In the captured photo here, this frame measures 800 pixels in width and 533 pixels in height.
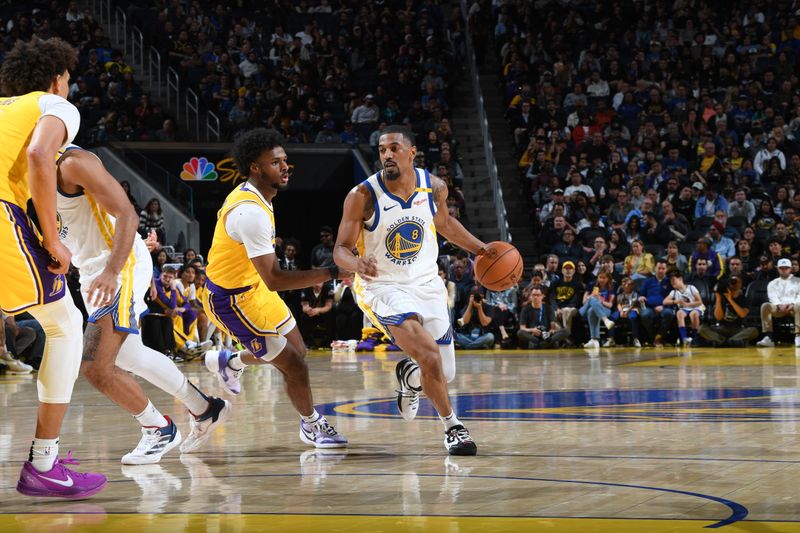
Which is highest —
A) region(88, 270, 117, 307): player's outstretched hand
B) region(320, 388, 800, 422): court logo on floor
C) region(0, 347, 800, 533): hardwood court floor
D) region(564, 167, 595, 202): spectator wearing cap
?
region(564, 167, 595, 202): spectator wearing cap

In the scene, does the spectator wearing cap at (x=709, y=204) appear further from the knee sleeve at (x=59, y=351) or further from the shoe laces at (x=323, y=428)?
the knee sleeve at (x=59, y=351)

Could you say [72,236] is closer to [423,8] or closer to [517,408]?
[517,408]

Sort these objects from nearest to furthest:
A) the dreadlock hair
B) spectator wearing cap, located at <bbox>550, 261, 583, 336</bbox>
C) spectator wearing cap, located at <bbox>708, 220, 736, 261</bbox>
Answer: the dreadlock hair
spectator wearing cap, located at <bbox>550, 261, 583, 336</bbox>
spectator wearing cap, located at <bbox>708, 220, 736, 261</bbox>

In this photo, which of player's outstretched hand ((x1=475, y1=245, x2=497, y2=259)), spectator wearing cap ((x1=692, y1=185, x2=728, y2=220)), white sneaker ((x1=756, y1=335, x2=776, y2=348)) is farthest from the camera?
spectator wearing cap ((x1=692, y1=185, x2=728, y2=220))

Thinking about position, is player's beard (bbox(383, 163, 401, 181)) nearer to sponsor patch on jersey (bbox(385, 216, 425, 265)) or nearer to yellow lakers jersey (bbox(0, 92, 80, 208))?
sponsor patch on jersey (bbox(385, 216, 425, 265))

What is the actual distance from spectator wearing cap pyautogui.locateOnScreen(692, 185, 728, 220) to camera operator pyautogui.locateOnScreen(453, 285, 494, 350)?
3959mm

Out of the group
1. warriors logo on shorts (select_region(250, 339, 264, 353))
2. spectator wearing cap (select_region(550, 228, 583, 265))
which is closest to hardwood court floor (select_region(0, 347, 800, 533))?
warriors logo on shorts (select_region(250, 339, 264, 353))

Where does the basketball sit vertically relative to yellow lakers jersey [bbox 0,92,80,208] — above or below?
below

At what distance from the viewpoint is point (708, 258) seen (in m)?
16.4

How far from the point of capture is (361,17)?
24141 mm

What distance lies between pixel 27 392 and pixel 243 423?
355cm

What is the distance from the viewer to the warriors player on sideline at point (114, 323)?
5.29 metres

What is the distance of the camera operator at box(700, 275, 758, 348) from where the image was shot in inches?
614

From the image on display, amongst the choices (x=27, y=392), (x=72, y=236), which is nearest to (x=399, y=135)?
(x=72, y=236)
